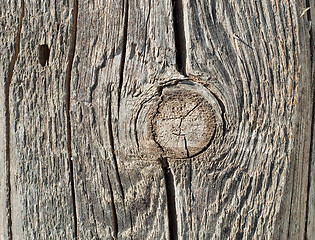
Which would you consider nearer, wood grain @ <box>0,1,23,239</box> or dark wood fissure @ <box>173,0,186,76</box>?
dark wood fissure @ <box>173,0,186,76</box>

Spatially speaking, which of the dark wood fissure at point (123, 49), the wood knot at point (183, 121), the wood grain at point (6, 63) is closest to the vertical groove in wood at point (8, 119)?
the wood grain at point (6, 63)

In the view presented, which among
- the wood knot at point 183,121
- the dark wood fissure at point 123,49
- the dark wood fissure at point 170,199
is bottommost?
the dark wood fissure at point 170,199

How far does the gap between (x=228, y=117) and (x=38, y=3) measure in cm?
75

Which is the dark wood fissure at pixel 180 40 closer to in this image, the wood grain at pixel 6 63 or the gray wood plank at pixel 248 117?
the gray wood plank at pixel 248 117

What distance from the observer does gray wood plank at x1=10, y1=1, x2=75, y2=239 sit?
1212mm

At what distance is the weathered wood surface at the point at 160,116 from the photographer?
1.13m

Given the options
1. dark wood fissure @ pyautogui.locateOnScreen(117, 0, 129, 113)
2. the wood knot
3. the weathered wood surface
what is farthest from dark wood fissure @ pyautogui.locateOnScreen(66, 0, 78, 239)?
the wood knot

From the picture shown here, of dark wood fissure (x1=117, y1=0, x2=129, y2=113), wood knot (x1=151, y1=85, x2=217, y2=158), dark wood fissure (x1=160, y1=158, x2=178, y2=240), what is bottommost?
dark wood fissure (x1=160, y1=158, x2=178, y2=240)

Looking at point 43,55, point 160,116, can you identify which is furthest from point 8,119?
point 160,116

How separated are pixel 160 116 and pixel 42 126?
43cm

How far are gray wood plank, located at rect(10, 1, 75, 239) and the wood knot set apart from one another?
1.13 ft

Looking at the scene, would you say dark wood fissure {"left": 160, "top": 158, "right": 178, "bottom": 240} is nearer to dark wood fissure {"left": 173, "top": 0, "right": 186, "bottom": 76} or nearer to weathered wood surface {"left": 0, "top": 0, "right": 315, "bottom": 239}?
weathered wood surface {"left": 0, "top": 0, "right": 315, "bottom": 239}

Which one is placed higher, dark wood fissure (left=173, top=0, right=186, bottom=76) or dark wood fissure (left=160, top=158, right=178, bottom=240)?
dark wood fissure (left=173, top=0, right=186, bottom=76)

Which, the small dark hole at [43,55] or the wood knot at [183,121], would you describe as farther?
the small dark hole at [43,55]
